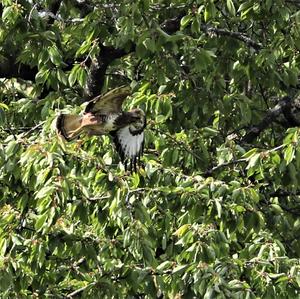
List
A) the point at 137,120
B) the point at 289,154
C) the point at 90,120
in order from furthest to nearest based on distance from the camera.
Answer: the point at 137,120
the point at 289,154
the point at 90,120

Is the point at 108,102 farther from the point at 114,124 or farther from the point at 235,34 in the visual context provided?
the point at 235,34

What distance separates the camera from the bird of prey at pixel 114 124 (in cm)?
435

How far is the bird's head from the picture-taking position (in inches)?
189

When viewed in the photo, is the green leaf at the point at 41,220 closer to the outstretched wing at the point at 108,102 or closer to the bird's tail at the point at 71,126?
the bird's tail at the point at 71,126

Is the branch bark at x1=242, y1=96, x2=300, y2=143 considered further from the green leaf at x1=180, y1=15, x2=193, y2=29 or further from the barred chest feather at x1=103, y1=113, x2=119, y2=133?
the barred chest feather at x1=103, y1=113, x2=119, y2=133

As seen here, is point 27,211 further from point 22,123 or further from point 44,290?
point 22,123

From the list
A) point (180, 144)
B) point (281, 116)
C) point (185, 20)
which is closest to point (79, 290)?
point (180, 144)

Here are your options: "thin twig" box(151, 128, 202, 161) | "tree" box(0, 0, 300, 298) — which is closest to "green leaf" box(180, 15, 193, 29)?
"tree" box(0, 0, 300, 298)

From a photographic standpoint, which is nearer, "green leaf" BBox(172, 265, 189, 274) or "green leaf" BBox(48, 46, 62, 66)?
"green leaf" BBox(172, 265, 189, 274)

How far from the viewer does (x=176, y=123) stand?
561 centimetres

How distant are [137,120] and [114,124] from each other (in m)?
0.21

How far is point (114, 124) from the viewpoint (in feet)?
15.3

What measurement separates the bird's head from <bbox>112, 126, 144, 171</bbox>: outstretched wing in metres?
0.04

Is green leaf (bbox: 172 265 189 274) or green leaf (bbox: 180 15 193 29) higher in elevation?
green leaf (bbox: 180 15 193 29)
